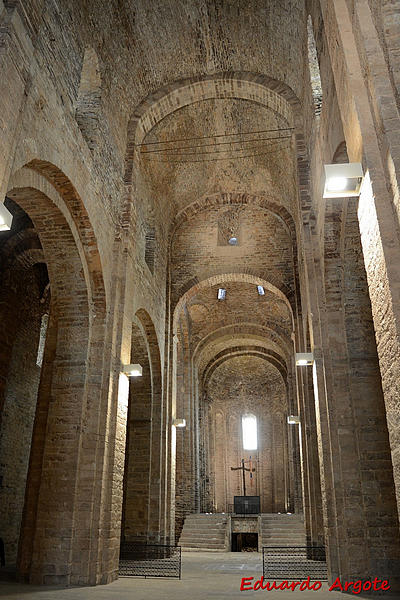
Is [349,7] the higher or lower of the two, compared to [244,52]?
lower

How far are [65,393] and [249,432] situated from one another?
63.6 feet

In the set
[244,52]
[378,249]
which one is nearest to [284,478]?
[244,52]

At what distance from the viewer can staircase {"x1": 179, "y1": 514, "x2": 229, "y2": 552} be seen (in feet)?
57.0

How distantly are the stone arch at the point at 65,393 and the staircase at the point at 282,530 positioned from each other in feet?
34.9

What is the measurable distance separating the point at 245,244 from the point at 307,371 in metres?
5.30

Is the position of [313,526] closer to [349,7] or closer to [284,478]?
[349,7]

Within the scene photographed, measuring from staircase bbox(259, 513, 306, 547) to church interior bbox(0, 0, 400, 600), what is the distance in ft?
0.35

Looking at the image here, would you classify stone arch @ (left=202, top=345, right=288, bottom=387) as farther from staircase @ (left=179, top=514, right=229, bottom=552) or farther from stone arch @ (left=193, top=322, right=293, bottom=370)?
staircase @ (left=179, top=514, right=229, bottom=552)

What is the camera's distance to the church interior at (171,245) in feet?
18.7

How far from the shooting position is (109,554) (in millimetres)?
8586

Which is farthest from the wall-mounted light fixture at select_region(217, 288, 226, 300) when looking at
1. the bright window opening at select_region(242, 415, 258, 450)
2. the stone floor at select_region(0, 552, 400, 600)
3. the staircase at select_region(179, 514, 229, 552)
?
the stone floor at select_region(0, 552, 400, 600)

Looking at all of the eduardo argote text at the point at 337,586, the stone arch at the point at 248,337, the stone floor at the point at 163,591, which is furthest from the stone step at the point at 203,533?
the eduardo argote text at the point at 337,586

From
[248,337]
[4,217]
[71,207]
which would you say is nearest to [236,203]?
[248,337]

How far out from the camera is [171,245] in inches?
648
